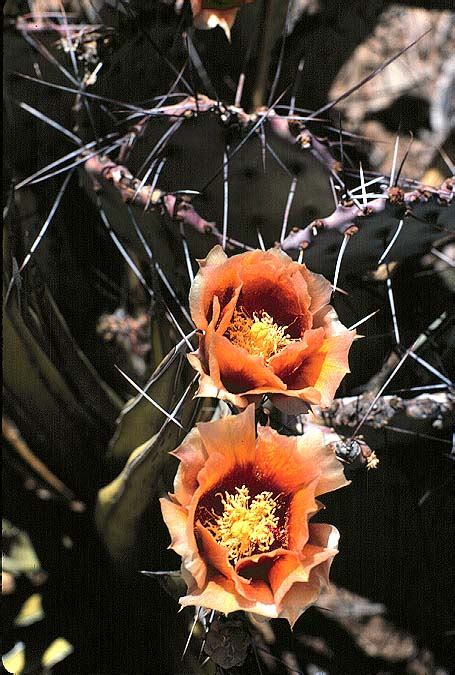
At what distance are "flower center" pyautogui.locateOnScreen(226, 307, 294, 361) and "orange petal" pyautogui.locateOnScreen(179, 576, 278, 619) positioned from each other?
22 centimetres

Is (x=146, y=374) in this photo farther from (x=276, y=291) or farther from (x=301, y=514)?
(x=301, y=514)

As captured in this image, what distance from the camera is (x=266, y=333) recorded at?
789 millimetres

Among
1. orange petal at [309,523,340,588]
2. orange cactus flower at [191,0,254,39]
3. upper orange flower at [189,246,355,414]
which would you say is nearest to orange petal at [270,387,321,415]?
upper orange flower at [189,246,355,414]

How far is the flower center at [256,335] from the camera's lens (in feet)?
2.56

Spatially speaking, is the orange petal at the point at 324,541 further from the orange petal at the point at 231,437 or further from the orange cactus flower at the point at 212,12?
the orange cactus flower at the point at 212,12

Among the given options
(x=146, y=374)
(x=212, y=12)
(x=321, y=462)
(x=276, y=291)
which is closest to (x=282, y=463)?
(x=321, y=462)

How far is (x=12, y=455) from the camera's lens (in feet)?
4.30

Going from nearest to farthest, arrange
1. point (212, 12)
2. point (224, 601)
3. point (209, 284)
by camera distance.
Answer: point (224, 601) < point (209, 284) < point (212, 12)

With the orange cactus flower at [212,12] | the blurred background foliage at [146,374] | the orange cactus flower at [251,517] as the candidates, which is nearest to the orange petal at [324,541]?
the orange cactus flower at [251,517]

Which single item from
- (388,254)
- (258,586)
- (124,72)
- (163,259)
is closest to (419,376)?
(388,254)

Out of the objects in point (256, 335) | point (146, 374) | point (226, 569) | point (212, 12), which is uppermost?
point (212, 12)

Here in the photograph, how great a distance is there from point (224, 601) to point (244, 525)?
0.27 ft

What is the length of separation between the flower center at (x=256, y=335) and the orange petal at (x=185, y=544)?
18 cm

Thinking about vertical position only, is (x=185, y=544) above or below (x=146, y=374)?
above
